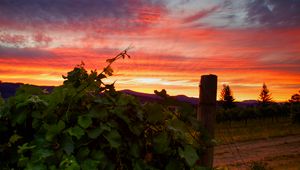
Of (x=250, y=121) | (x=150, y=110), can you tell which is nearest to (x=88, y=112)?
(x=150, y=110)

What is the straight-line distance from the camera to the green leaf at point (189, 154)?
3.77 metres

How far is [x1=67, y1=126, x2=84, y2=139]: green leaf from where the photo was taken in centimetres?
345

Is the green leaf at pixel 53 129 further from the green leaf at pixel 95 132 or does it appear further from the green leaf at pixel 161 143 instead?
the green leaf at pixel 161 143

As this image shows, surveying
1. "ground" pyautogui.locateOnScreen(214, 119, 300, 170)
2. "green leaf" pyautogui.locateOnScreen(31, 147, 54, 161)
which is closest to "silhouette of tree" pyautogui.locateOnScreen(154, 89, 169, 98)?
"green leaf" pyautogui.locateOnScreen(31, 147, 54, 161)

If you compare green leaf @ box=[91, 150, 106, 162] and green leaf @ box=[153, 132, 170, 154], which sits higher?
green leaf @ box=[153, 132, 170, 154]

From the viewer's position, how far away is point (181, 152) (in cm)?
378

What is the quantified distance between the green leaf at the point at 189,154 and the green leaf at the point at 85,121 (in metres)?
0.80

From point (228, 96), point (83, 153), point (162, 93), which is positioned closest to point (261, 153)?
point (162, 93)

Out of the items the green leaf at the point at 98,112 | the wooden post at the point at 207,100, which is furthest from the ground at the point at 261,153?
the green leaf at the point at 98,112

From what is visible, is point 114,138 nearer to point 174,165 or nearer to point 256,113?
point 174,165

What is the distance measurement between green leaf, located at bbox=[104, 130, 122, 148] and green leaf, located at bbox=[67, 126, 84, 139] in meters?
0.20

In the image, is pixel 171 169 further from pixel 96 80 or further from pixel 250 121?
pixel 250 121

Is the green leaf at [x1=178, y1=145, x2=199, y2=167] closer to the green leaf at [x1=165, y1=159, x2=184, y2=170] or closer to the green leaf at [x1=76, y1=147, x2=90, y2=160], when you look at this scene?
the green leaf at [x1=165, y1=159, x2=184, y2=170]

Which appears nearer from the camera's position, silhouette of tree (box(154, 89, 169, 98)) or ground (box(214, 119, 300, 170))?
silhouette of tree (box(154, 89, 169, 98))
